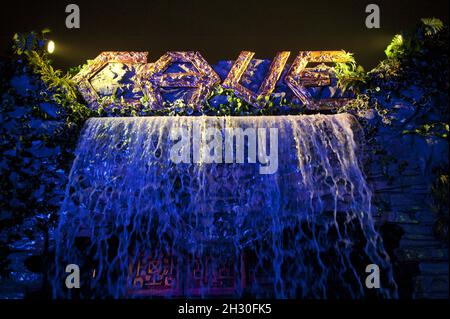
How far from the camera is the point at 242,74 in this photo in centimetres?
573

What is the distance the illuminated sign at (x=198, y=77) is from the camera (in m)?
5.57

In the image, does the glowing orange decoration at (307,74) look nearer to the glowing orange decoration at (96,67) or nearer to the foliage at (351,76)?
the foliage at (351,76)

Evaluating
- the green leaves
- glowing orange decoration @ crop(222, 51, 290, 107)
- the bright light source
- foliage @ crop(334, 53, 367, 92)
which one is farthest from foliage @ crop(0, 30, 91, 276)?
the green leaves

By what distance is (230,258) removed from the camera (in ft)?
14.5

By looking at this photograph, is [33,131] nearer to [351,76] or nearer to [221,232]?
[221,232]

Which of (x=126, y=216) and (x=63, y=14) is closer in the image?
(x=126, y=216)

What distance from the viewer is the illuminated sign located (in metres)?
5.57

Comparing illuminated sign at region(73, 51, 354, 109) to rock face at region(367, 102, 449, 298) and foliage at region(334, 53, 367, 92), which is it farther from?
rock face at region(367, 102, 449, 298)

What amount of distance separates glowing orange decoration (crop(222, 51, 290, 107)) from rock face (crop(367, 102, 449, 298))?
5.62ft

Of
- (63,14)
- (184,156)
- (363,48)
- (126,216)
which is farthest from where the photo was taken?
(363,48)

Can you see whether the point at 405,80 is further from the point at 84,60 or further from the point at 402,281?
the point at 84,60

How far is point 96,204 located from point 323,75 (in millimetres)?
4095

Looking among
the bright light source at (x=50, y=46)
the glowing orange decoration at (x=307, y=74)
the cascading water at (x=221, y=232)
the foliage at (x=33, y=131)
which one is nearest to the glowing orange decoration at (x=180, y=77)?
the foliage at (x=33, y=131)

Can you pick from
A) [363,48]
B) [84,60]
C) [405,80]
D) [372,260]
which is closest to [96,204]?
[84,60]
